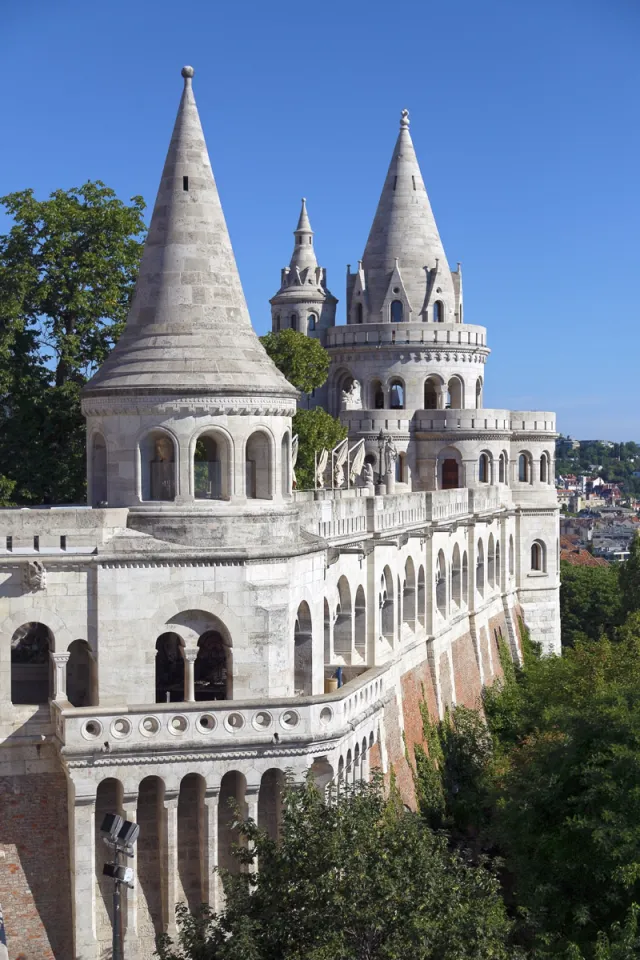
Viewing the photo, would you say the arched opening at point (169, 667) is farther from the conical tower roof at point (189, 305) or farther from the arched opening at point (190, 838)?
the conical tower roof at point (189, 305)

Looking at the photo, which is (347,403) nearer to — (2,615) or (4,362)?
(4,362)

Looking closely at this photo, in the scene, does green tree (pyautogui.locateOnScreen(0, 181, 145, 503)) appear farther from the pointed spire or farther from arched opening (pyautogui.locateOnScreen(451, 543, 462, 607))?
the pointed spire

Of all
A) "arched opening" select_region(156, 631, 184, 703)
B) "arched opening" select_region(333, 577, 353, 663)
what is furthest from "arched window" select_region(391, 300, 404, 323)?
"arched opening" select_region(156, 631, 184, 703)

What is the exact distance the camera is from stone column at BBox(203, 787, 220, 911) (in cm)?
2608

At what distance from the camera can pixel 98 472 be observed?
2853cm

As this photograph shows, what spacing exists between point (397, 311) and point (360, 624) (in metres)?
25.1

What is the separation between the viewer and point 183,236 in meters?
28.0

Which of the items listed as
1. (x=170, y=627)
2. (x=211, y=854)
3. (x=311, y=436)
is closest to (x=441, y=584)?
(x=311, y=436)

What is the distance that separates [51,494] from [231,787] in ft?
52.1

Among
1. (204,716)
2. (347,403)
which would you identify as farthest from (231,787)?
(347,403)

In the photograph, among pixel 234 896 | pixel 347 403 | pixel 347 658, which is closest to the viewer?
pixel 234 896

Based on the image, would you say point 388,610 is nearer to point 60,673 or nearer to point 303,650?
point 303,650

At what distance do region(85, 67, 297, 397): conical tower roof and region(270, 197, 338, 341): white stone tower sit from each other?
3281 cm

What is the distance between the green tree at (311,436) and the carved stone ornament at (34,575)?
23.9m
